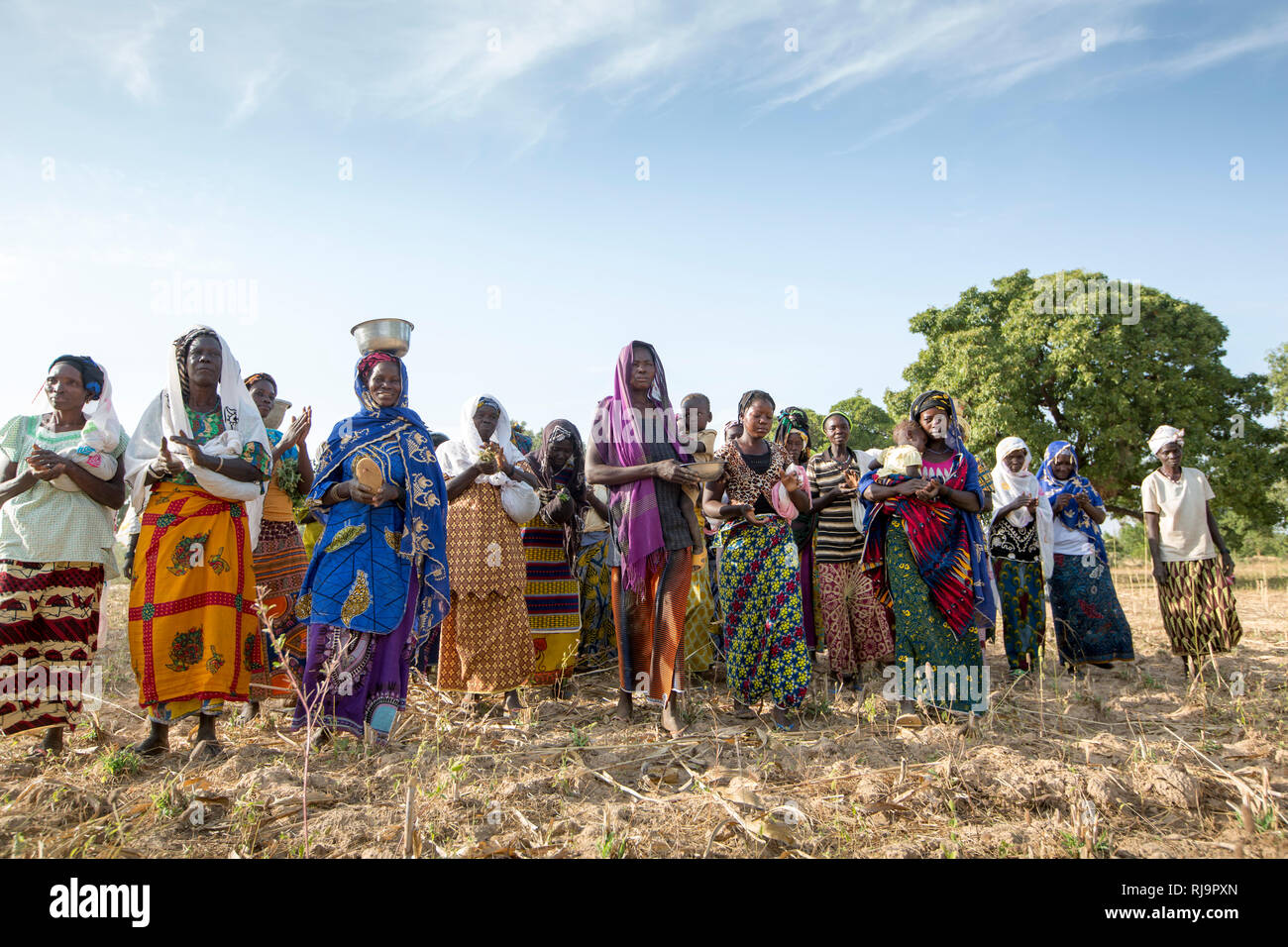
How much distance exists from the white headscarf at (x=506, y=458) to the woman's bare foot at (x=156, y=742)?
226 cm

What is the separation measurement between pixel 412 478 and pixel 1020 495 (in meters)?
4.92

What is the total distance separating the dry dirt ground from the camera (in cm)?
278

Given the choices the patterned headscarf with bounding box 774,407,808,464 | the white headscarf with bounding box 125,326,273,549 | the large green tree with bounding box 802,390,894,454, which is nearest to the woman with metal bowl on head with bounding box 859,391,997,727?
the patterned headscarf with bounding box 774,407,808,464

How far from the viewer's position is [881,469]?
508 cm

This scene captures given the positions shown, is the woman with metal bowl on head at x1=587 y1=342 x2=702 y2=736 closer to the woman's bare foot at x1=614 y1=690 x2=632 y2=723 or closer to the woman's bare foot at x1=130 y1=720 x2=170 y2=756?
the woman's bare foot at x1=614 y1=690 x2=632 y2=723

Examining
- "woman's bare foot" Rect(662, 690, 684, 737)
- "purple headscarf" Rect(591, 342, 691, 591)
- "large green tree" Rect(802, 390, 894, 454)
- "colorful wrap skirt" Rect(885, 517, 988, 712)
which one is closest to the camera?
"woman's bare foot" Rect(662, 690, 684, 737)

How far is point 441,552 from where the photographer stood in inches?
174

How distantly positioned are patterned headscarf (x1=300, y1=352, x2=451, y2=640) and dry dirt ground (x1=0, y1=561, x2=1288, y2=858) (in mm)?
709

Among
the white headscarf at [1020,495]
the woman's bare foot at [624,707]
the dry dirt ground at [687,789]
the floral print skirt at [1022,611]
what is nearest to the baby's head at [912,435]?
the dry dirt ground at [687,789]

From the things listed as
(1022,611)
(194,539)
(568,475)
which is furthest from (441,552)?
(1022,611)

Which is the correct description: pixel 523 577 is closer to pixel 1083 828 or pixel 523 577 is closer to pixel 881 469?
pixel 881 469

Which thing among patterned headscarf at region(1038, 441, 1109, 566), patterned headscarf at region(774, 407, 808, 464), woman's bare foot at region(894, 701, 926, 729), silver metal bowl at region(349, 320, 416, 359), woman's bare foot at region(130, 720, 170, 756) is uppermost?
silver metal bowl at region(349, 320, 416, 359)
